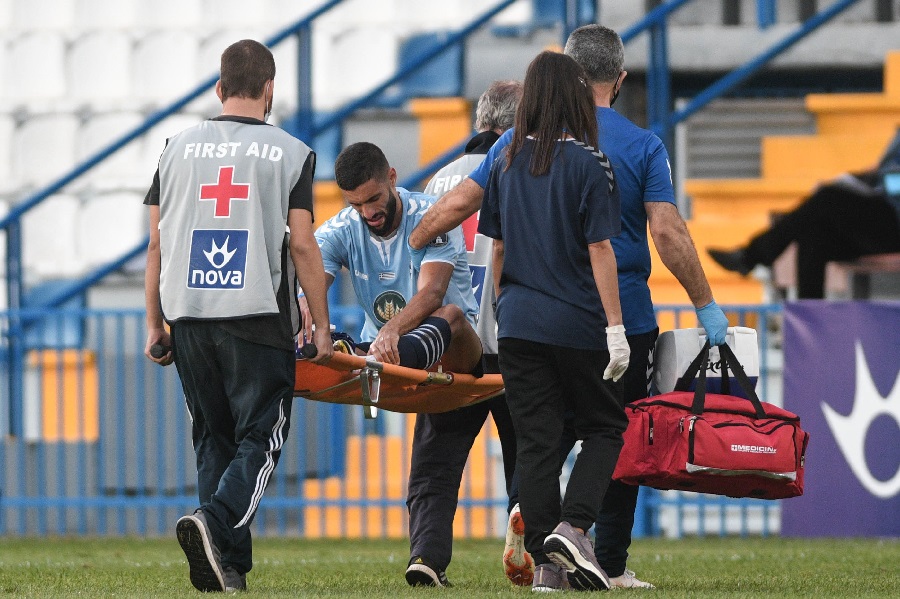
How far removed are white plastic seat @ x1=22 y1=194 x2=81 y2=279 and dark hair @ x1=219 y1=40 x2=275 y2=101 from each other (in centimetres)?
747

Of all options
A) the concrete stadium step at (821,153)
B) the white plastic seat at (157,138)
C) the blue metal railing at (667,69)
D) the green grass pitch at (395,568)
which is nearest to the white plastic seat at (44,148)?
the white plastic seat at (157,138)

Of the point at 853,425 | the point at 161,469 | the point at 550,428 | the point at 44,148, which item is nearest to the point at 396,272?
the point at 550,428

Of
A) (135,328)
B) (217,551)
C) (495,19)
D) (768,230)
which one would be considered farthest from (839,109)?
(217,551)

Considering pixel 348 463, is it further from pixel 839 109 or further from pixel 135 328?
pixel 839 109

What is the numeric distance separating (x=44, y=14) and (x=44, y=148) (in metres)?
1.55

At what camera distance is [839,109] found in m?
10.9

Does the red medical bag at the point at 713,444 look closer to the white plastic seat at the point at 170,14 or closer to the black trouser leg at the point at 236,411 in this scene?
the black trouser leg at the point at 236,411

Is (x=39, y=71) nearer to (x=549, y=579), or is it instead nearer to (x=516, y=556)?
(x=516, y=556)

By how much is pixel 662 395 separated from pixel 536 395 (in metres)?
0.47

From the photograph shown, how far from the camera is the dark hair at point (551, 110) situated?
512cm

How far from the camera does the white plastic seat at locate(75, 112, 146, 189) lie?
12945 millimetres

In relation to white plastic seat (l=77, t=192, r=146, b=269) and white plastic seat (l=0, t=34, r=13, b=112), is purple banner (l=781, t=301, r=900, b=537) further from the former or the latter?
white plastic seat (l=0, t=34, r=13, b=112)

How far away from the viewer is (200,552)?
4961 mm

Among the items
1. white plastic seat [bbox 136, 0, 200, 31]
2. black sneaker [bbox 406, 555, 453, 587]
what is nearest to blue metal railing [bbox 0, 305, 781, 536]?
black sneaker [bbox 406, 555, 453, 587]
